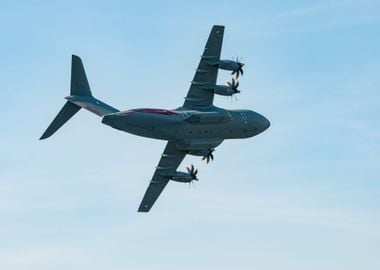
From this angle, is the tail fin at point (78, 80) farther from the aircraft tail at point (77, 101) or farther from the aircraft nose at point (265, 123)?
the aircraft nose at point (265, 123)

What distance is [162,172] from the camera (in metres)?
129

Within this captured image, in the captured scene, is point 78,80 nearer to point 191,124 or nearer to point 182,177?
point 191,124

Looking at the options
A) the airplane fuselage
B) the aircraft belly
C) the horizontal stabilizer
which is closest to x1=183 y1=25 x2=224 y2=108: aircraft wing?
the airplane fuselage

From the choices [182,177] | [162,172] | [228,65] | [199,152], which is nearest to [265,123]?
[199,152]

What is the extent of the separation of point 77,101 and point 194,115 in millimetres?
13264

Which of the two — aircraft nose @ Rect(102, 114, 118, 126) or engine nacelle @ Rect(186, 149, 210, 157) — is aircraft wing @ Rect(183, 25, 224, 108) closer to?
engine nacelle @ Rect(186, 149, 210, 157)

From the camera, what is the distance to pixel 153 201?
433ft

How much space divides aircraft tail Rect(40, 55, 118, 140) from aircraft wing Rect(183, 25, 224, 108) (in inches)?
337

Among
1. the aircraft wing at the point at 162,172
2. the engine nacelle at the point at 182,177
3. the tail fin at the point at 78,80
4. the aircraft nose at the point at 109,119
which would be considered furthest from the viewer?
the aircraft wing at the point at 162,172

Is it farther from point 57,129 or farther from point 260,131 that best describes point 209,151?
point 57,129

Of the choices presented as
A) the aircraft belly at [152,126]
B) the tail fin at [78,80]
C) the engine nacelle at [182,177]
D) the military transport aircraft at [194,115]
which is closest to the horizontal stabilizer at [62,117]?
the military transport aircraft at [194,115]

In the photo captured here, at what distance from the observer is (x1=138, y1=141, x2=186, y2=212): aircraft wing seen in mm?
128250

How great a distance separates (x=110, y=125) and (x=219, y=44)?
1450 centimetres

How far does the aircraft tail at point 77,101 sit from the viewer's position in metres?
120
